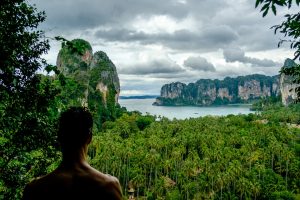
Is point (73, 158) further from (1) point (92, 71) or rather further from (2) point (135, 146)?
(1) point (92, 71)

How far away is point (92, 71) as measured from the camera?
12331 cm

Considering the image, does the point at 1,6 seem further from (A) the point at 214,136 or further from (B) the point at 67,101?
(A) the point at 214,136

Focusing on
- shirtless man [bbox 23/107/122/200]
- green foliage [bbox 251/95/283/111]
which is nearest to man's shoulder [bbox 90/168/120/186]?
shirtless man [bbox 23/107/122/200]

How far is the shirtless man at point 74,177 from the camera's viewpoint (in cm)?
201

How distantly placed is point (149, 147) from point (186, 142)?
23.0 feet

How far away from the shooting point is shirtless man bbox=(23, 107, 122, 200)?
2008 mm

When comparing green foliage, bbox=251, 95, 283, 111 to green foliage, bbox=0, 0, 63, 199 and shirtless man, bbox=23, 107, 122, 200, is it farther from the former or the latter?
shirtless man, bbox=23, 107, 122, 200

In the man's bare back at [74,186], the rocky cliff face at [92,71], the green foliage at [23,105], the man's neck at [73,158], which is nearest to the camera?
the man's bare back at [74,186]

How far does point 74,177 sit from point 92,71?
404ft

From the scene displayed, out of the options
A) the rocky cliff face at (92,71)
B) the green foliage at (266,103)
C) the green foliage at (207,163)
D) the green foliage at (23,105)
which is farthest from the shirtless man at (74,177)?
the green foliage at (266,103)

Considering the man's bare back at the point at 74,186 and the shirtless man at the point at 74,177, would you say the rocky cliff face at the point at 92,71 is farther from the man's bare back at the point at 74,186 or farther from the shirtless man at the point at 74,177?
the man's bare back at the point at 74,186

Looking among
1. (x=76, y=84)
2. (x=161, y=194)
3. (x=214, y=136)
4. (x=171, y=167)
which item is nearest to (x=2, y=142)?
(x=76, y=84)

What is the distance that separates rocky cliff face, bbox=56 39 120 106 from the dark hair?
109 meters

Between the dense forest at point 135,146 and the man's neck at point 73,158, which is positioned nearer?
the man's neck at point 73,158
